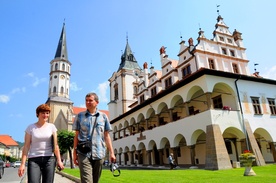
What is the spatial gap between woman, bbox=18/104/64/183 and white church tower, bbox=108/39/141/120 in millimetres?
41973

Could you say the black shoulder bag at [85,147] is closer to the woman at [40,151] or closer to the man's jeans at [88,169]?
the man's jeans at [88,169]

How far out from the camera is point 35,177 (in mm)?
A: 4391

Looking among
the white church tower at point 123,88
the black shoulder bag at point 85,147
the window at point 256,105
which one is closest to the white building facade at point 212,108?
the window at point 256,105

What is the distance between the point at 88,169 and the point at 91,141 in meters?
0.53

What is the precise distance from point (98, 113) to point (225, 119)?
690 inches

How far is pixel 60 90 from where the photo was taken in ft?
247

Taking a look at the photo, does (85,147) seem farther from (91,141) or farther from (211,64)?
(211,64)

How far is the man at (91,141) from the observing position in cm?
432

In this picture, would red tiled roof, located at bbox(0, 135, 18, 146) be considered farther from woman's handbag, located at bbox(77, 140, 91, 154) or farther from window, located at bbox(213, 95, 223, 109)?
woman's handbag, located at bbox(77, 140, 91, 154)

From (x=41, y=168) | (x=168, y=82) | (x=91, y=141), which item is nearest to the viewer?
(x=91, y=141)

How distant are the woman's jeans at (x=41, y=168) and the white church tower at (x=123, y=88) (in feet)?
138

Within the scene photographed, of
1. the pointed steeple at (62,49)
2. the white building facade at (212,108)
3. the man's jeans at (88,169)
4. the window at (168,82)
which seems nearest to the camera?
the man's jeans at (88,169)

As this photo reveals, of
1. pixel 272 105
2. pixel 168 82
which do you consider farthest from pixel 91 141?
pixel 168 82

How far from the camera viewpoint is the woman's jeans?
4409 millimetres
